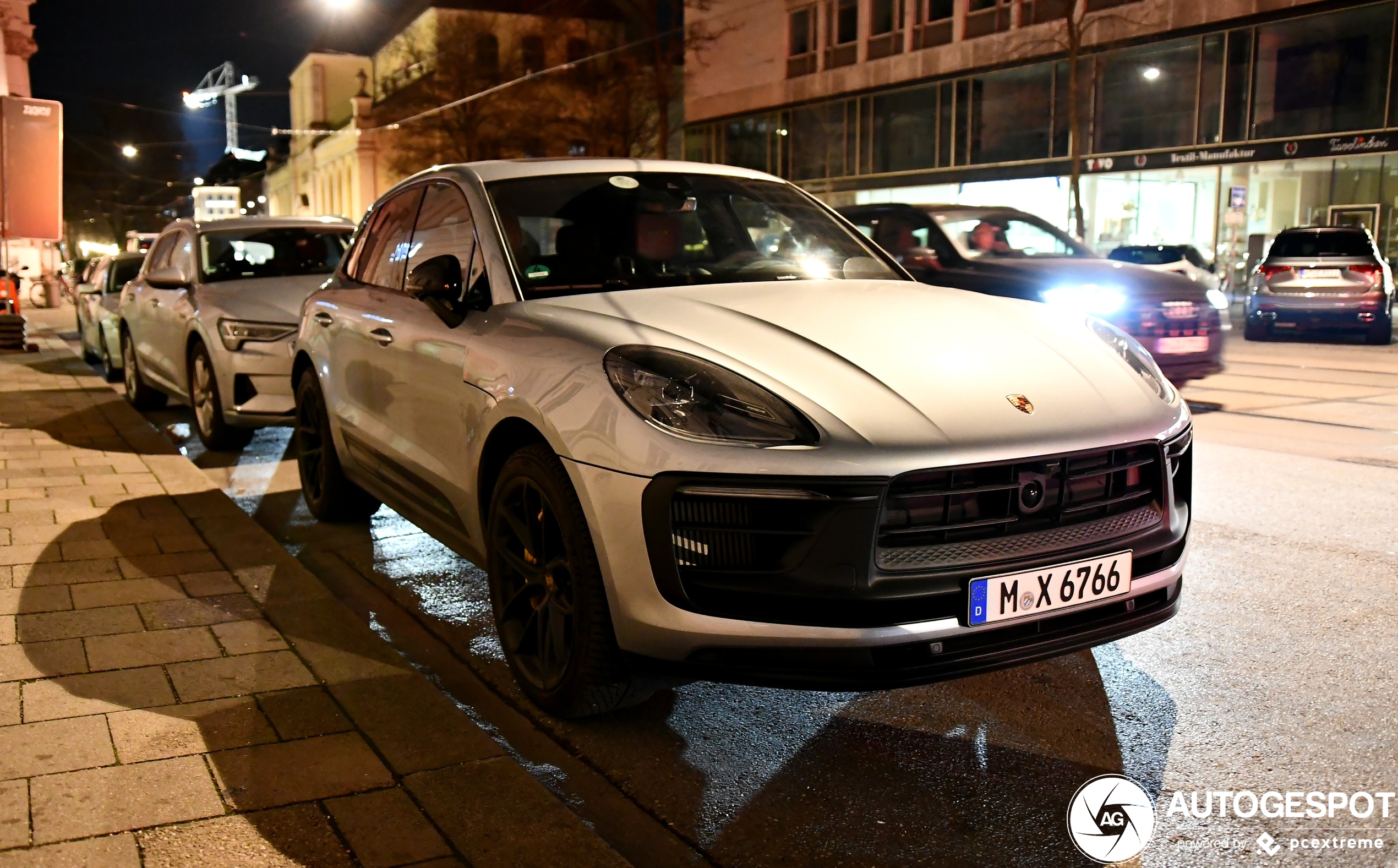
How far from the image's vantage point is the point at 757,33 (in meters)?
41.9

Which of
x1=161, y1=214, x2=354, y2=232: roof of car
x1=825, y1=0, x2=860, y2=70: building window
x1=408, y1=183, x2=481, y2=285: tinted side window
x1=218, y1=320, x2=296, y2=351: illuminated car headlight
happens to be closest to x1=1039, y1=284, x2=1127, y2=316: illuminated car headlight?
x1=161, y1=214, x2=354, y2=232: roof of car

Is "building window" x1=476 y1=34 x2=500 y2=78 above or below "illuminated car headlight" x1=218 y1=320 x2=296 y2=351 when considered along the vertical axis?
above

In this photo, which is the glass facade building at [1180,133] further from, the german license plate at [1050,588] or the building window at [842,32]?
the german license plate at [1050,588]

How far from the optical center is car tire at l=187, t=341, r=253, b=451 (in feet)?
28.0

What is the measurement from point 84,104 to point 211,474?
2679 inches

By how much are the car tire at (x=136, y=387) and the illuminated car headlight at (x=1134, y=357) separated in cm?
899

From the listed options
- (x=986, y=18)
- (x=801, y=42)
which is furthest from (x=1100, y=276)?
(x=801, y=42)

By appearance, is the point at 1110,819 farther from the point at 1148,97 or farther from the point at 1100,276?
the point at 1148,97

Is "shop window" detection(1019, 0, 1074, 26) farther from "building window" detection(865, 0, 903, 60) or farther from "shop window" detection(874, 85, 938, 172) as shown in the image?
"building window" detection(865, 0, 903, 60)

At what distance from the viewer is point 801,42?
40250 mm

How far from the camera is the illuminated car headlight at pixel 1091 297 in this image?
10.3 metres

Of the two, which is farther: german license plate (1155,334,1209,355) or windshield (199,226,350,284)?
german license plate (1155,334,1209,355)

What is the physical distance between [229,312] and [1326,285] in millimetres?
16144

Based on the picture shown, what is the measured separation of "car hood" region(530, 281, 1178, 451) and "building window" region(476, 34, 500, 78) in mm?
52623
